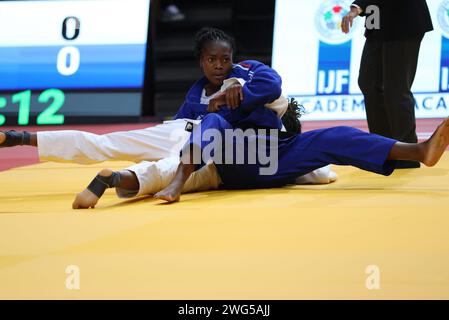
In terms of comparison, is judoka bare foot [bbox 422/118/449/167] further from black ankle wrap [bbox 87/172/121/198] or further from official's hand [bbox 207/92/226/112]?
black ankle wrap [bbox 87/172/121/198]

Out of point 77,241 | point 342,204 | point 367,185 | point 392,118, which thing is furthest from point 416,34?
point 77,241

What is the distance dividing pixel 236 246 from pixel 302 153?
1.38 meters

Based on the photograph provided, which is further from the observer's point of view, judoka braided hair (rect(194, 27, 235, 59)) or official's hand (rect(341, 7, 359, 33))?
official's hand (rect(341, 7, 359, 33))

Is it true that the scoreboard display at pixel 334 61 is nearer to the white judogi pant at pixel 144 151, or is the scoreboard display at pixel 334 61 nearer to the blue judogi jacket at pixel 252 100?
the white judogi pant at pixel 144 151

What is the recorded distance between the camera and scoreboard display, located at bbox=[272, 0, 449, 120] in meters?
7.95

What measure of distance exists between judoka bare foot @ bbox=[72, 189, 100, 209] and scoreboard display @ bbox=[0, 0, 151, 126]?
5723mm

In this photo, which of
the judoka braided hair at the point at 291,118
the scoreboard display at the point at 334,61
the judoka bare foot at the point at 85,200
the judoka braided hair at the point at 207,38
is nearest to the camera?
the judoka bare foot at the point at 85,200

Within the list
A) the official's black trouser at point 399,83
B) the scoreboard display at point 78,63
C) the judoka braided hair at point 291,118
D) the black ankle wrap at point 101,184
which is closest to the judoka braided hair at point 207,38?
the judoka braided hair at point 291,118

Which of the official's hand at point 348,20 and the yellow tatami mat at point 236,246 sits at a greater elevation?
the official's hand at point 348,20

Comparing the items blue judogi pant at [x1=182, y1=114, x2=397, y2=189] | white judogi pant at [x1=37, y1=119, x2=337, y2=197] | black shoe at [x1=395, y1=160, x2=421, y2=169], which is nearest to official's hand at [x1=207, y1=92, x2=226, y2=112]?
blue judogi pant at [x1=182, y1=114, x2=397, y2=189]

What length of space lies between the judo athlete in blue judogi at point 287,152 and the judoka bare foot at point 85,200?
286 millimetres

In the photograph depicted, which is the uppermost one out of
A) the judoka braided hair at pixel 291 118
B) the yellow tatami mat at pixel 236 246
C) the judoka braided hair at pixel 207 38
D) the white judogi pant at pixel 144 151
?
the judoka braided hair at pixel 207 38

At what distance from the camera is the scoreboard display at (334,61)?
795cm
